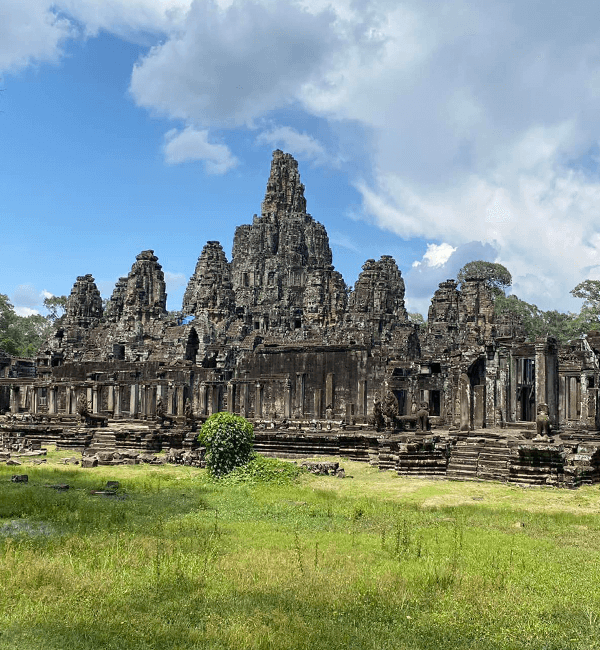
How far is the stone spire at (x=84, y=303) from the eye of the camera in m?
65.6

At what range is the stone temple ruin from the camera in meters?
22.1

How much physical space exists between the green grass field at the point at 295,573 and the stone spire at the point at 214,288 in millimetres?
41925

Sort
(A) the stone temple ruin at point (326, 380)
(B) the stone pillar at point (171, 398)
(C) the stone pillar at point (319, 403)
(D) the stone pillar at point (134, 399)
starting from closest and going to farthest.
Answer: (A) the stone temple ruin at point (326, 380) → (C) the stone pillar at point (319, 403) → (B) the stone pillar at point (171, 398) → (D) the stone pillar at point (134, 399)

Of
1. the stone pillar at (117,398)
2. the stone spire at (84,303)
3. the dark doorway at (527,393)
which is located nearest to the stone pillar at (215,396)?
the stone pillar at (117,398)

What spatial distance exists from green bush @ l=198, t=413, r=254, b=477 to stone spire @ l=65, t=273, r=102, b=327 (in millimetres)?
49026

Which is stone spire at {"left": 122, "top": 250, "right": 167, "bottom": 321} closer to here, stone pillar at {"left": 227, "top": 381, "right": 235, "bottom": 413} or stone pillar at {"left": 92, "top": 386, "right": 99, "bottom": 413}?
stone pillar at {"left": 92, "top": 386, "right": 99, "bottom": 413}

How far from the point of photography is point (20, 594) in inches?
299

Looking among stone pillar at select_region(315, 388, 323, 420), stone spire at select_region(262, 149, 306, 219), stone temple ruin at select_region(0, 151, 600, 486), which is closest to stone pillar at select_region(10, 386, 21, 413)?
stone temple ruin at select_region(0, 151, 600, 486)

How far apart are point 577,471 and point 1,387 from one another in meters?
43.8

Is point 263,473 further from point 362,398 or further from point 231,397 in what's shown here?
point 231,397

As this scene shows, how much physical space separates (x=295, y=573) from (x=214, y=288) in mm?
49795

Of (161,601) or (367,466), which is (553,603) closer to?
(161,601)

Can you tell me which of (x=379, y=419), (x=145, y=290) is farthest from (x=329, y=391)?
(x=145, y=290)

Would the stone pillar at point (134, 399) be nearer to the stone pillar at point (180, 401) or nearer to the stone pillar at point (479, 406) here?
the stone pillar at point (180, 401)
